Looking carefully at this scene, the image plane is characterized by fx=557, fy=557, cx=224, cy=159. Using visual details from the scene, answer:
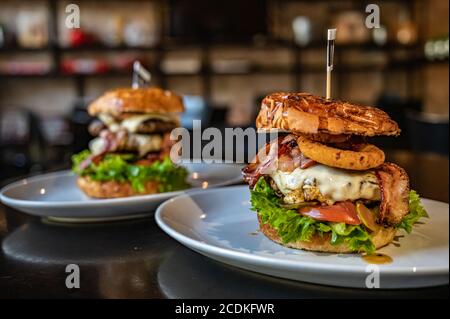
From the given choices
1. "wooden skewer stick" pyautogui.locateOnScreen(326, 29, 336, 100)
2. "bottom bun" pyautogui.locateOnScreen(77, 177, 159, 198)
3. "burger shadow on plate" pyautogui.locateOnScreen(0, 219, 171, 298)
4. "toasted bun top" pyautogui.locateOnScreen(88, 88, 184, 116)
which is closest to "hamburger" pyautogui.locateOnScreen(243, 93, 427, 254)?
"wooden skewer stick" pyautogui.locateOnScreen(326, 29, 336, 100)

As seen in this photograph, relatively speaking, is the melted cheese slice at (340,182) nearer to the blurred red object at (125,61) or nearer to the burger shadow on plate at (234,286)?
the burger shadow on plate at (234,286)

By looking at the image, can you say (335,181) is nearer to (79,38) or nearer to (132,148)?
(132,148)

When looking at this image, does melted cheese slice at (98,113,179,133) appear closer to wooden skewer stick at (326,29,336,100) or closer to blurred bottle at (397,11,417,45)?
wooden skewer stick at (326,29,336,100)

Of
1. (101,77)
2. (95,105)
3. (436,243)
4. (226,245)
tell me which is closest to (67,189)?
(95,105)

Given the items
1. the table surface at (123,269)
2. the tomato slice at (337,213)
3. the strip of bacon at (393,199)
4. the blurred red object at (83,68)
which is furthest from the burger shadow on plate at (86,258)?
the blurred red object at (83,68)

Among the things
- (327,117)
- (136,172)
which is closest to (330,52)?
(327,117)

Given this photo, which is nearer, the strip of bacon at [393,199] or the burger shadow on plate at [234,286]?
the burger shadow on plate at [234,286]
